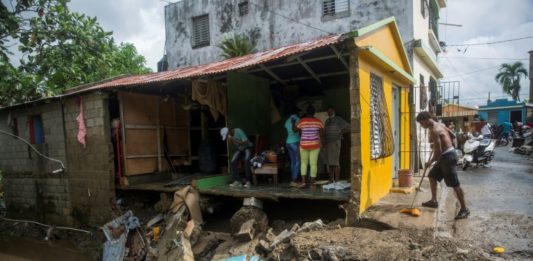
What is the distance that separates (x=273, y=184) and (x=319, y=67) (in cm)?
301

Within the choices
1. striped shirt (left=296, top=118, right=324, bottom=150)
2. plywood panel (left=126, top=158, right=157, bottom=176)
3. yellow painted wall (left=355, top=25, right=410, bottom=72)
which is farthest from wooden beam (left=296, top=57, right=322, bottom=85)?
plywood panel (left=126, top=158, right=157, bottom=176)

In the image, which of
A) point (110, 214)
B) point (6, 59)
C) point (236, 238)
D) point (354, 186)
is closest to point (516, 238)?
point (354, 186)

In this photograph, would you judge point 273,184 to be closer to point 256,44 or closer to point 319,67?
point 319,67

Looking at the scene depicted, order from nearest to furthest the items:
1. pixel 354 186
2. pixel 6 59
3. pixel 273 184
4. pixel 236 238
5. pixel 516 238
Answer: pixel 516 238 < pixel 354 186 < pixel 236 238 < pixel 273 184 < pixel 6 59

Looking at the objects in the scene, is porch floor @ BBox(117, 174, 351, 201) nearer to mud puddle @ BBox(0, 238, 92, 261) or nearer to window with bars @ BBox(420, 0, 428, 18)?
mud puddle @ BBox(0, 238, 92, 261)

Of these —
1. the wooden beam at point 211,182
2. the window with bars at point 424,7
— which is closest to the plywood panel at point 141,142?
the wooden beam at point 211,182

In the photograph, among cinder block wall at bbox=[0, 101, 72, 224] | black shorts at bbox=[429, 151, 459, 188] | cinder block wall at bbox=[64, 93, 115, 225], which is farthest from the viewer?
cinder block wall at bbox=[0, 101, 72, 224]

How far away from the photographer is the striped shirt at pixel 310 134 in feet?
21.1

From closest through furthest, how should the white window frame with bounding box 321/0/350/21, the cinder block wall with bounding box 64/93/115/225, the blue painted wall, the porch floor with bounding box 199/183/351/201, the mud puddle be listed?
the porch floor with bounding box 199/183/351/201 → the cinder block wall with bounding box 64/93/115/225 → the mud puddle → the white window frame with bounding box 321/0/350/21 → the blue painted wall

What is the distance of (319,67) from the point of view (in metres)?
7.99

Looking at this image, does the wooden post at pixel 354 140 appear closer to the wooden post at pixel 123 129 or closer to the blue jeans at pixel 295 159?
the blue jeans at pixel 295 159

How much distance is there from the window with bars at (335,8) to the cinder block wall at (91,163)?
26.6 feet

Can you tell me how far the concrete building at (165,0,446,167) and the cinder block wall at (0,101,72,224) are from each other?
7.21 m

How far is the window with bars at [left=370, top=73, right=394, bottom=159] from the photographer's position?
620cm
